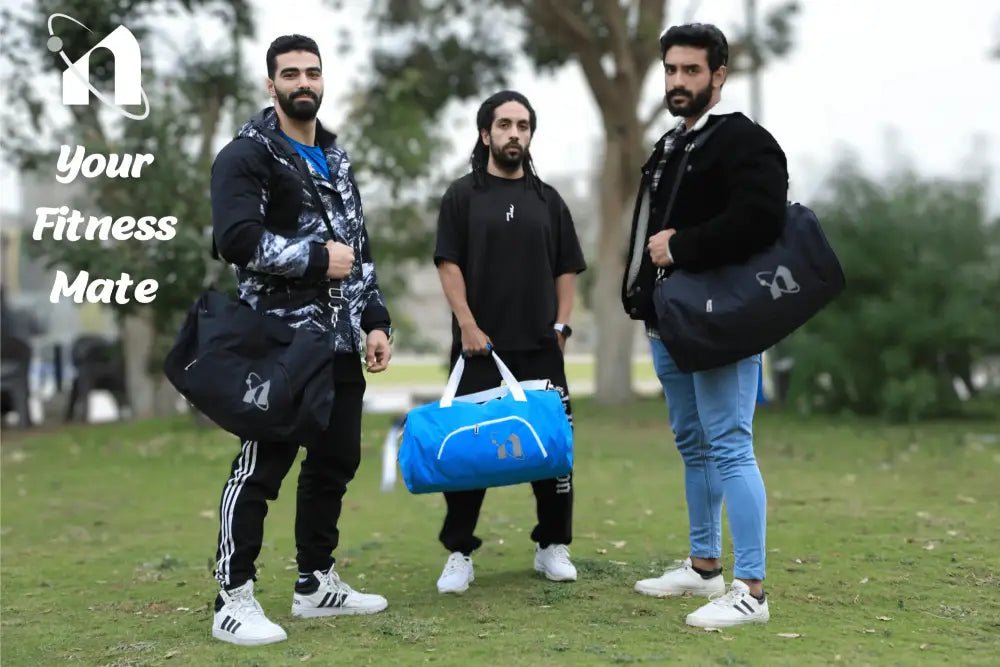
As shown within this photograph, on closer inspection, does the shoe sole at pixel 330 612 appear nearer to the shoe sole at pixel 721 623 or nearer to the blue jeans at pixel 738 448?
the shoe sole at pixel 721 623

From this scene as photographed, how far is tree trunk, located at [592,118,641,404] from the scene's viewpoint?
1622 cm

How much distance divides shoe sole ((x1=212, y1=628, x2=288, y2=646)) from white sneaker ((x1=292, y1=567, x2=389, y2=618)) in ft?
1.30

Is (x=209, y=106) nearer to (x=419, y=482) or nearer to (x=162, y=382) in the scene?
(x=162, y=382)

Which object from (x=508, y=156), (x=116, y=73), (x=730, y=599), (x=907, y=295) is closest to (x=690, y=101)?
(x=508, y=156)

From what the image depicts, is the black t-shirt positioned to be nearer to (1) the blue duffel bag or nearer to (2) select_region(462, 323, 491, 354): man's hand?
(2) select_region(462, 323, 491, 354): man's hand

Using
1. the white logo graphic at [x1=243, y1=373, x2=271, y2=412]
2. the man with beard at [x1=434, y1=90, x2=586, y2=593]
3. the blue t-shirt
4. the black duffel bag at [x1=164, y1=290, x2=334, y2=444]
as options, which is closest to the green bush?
the man with beard at [x1=434, y1=90, x2=586, y2=593]

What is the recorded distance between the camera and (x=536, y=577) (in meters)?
5.59

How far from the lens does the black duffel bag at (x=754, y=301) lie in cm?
436

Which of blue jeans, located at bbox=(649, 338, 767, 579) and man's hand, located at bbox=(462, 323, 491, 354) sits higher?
man's hand, located at bbox=(462, 323, 491, 354)

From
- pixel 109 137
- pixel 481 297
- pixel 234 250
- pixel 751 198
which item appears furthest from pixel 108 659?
pixel 109 137

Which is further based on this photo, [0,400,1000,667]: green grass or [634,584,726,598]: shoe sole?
[634,584,726,598]: shoe sole

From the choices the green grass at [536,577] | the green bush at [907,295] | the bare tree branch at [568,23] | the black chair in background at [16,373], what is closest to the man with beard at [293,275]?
the green grass at [536,577]

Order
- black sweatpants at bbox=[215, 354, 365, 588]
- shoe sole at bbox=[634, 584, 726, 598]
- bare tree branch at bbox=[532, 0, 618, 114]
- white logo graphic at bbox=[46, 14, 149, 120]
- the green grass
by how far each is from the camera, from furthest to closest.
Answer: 1. bare tree branch at bbox=[532, 0, 618, 114]
2. white logo graphic at bbox=[46, 14, 149, 120]
3. shoe sole at bbox=[634, 584, 726, 598]
4. black sweatpants at bbox=[215, 354, 365, 588]
5. the green grass

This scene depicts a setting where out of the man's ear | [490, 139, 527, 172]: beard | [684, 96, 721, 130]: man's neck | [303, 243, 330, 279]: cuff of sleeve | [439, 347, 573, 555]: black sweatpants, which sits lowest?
[439, 347, 573, 555]: black sweatpants
